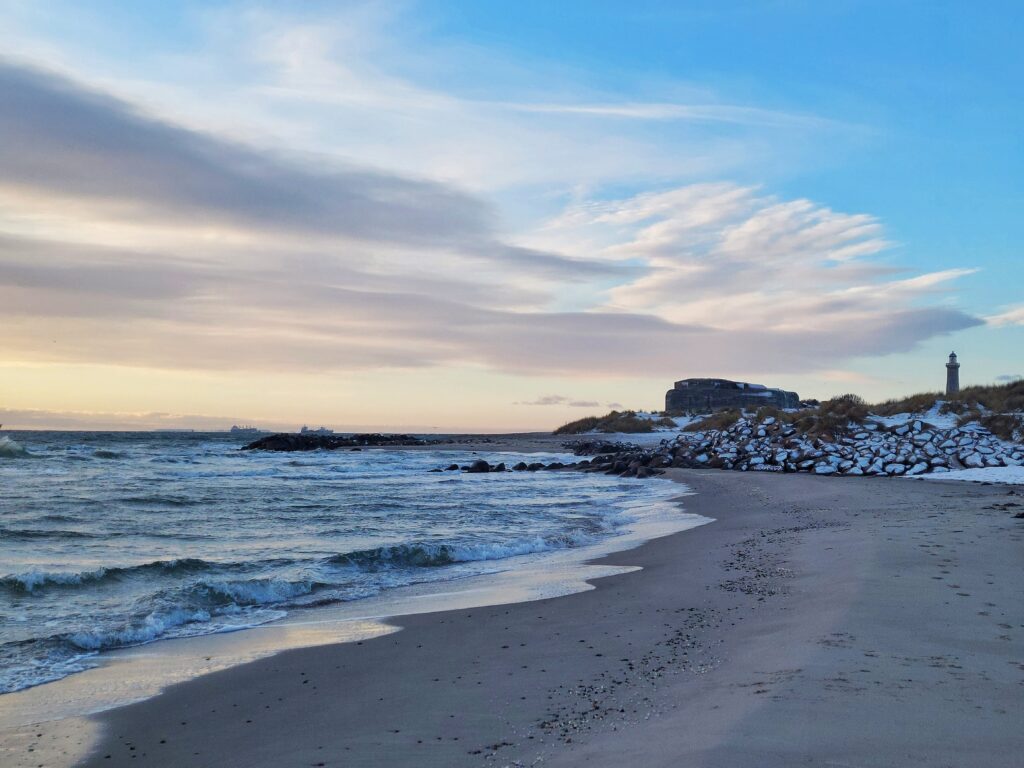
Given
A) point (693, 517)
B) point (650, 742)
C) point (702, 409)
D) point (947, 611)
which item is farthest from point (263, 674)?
point (702, 409)

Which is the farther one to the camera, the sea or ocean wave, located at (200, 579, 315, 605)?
ocean wave, located at (200, 579, 315, 605)

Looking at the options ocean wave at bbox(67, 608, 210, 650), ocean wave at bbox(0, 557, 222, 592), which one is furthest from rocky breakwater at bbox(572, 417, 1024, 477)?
ocean wave at bbox(67, 608, 210, 650)

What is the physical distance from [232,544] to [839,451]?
19.2 metres

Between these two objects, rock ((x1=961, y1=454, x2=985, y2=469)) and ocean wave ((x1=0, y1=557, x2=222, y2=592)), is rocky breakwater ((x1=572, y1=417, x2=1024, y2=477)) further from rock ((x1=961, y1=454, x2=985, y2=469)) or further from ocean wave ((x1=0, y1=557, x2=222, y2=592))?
ocean wave ((x1=0, y1=557, x2=222, y2=592))

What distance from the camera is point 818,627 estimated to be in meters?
5.59

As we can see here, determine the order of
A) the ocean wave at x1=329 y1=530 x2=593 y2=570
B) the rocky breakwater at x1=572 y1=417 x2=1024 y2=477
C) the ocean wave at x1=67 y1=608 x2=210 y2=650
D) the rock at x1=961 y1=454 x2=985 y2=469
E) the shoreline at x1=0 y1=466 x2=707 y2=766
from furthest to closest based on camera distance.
→ the rocky breakwater at x1=572 y1=417 x2=1024 y2=477
the rock at x1=961 y1=454 x2=985 y2=469
the ocean wave at x1=329 y1=530 x2=593 y2=570
the ocean wave at x1=67 y1=608 x2=210 y2=650
the shoreline at x1=0 y1=466 x2=707 y2=766

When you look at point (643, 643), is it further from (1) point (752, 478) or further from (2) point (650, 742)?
(1) point (752, 478)

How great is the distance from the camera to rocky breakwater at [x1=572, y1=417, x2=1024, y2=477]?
21.3m

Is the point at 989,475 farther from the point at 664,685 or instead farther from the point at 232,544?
the point at 664,685

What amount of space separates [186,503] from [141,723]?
14935 mm

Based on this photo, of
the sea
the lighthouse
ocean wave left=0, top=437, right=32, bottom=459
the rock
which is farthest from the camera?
ocean wave left=0, top=437, right=32, bottom=459

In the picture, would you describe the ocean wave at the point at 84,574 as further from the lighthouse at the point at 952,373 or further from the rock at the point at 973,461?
the lighthouse at the point at 952,373

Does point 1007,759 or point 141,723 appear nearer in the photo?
point 1007,759

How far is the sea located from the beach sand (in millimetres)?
2032
